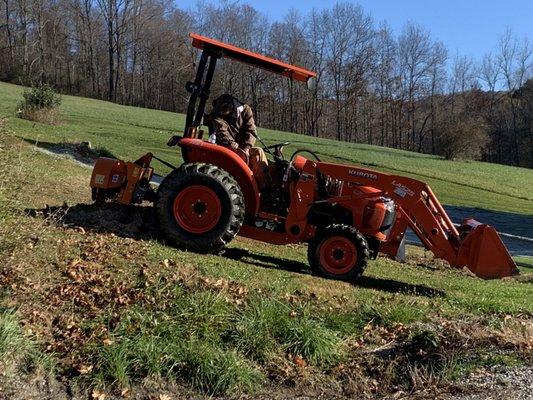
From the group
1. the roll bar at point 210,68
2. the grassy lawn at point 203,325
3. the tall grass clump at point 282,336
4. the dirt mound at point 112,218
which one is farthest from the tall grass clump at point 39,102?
the tall grass clump at point 282,336

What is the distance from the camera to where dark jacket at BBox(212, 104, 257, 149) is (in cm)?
856

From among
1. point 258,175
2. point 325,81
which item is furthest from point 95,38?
point 258,175

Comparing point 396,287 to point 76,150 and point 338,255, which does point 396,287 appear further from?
point 76,150

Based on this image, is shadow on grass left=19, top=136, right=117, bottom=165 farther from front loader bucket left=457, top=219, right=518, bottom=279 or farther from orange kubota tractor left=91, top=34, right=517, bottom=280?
front loader bucket left=457, top=219, right=518, bottom=279

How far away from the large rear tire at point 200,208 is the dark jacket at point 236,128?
0.61m

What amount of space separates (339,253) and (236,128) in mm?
2333

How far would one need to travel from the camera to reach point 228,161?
27.6ft

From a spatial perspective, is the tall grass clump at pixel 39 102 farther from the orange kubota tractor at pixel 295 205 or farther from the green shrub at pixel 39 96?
the orange kubota tractor at pixel 295 205

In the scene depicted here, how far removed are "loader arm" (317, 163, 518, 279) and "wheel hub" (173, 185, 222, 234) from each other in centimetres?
154

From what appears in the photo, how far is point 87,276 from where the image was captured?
6.04 meters

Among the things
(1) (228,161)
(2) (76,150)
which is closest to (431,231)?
(1) (228,161)

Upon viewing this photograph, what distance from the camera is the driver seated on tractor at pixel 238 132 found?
338 inches

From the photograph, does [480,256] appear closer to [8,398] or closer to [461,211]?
[8,398]

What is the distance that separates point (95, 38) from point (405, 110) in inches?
1562
